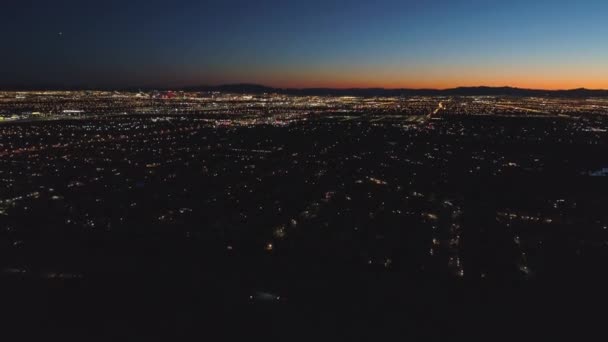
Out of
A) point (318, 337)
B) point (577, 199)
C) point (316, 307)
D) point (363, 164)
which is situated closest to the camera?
point (318, 337)

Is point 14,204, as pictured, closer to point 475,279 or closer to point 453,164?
point 475,279

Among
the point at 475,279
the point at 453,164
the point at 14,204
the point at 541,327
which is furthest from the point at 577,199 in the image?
the point at 14,204

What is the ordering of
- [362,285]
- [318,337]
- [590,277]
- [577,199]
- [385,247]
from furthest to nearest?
[577,199] < [385,247] < [590,277] < [362,285] < [318,337]

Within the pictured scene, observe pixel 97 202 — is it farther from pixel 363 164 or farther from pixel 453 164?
pixel 453 164

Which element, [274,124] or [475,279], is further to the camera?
[274,124]

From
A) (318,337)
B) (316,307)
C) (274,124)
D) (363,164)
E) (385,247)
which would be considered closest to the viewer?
(318,337)

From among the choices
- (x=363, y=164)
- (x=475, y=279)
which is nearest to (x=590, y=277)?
(x=475, y=279)
